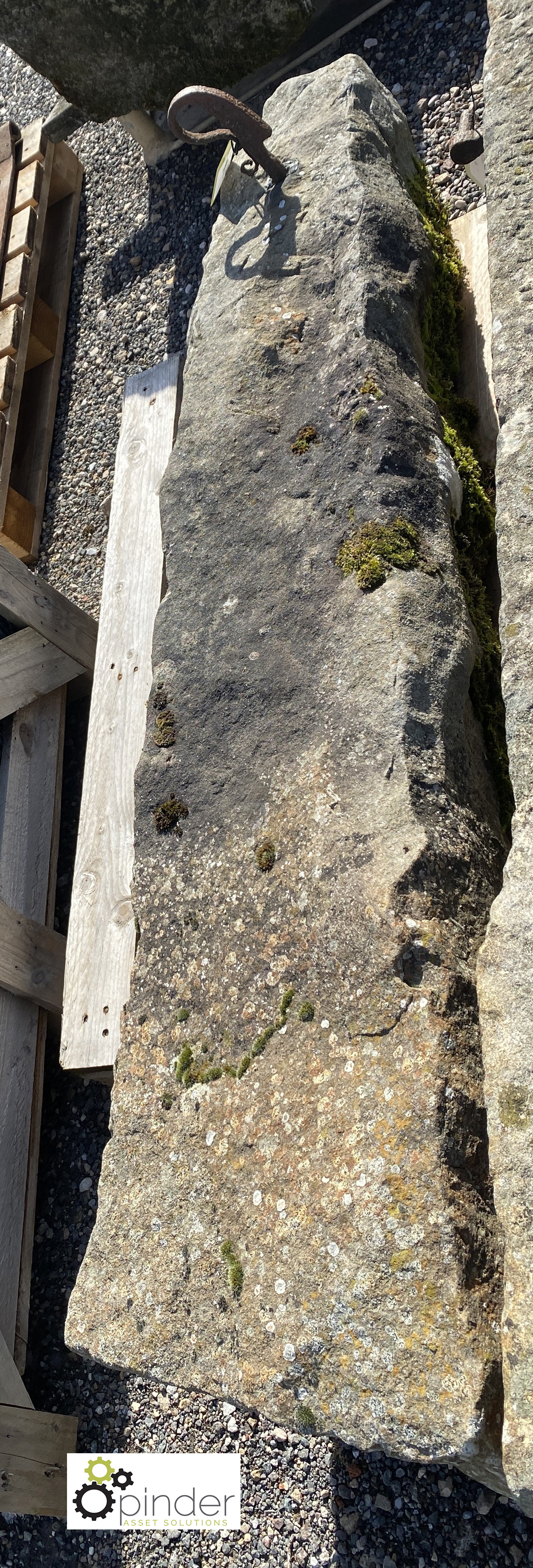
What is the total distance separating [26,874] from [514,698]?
2.50 meters

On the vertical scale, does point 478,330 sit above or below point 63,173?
below

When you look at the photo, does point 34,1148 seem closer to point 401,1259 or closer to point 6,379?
point 401,1259

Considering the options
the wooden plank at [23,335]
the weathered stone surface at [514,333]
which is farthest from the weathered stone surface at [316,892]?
the wooden plank at [23,335]

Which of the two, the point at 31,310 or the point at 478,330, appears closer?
the point at 478,330

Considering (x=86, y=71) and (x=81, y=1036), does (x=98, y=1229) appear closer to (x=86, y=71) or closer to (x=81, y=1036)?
(x=81, y=1036)

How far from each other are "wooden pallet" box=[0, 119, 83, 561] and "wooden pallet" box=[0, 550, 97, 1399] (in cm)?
120

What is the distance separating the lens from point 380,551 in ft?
9.48

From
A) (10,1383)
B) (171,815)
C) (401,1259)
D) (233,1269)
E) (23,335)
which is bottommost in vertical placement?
(10,1383)

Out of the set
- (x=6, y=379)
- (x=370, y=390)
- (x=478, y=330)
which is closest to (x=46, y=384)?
(x=6, y=379)

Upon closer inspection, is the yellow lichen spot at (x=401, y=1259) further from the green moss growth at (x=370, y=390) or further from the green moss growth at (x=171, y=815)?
the green moss growth at (x=370, y=390)

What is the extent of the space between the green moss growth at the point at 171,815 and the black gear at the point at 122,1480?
205cm

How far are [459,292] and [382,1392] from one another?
3.56 metres

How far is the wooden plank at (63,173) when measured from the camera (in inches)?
238

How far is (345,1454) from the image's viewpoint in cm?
318
